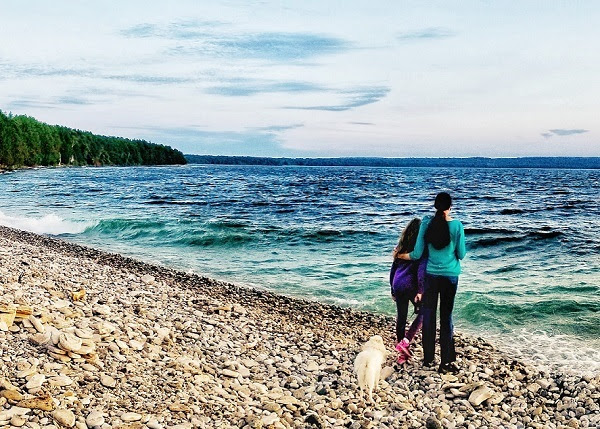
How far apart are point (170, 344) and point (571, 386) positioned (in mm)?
5758

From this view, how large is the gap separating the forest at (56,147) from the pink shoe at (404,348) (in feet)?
342

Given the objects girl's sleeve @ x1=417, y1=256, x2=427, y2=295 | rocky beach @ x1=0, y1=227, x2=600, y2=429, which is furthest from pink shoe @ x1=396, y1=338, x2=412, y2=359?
girl's sleeve @ x1=417, y1=256, x2=427, y2=295

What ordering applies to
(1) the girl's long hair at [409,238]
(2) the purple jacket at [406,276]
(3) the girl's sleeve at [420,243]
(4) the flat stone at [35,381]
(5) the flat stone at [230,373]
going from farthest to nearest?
1. (2) the purple jacket at [406,276]
2. (1) the girl's long hair at [409,238]
3. (3) the girl's sleeve at [420,243]
4. (5) the flat stone at [230,373]
5. (4) the flat stone at [35,381]

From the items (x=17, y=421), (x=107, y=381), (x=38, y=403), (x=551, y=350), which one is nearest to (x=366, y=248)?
(x=551, y=350)

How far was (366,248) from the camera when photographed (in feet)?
72.1

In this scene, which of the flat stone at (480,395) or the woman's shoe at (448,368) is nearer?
the flat stone at (480,395)

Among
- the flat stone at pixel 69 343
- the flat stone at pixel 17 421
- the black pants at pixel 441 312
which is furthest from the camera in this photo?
the black pants at pixel 441 312

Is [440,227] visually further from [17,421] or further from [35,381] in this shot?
[17,421]

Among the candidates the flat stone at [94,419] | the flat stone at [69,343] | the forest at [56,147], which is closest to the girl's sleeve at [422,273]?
the flat stone at [94,419]

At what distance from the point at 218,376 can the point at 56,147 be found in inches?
5239

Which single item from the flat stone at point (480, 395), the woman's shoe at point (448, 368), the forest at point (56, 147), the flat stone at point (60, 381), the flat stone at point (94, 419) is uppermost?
the forest at point (56, 147)

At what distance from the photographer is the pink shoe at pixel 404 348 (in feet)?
28.7

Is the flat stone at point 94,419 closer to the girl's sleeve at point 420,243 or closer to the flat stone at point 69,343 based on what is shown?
the flat stone at point 69,343

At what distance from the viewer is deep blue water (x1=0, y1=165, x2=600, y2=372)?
12.3 metres
